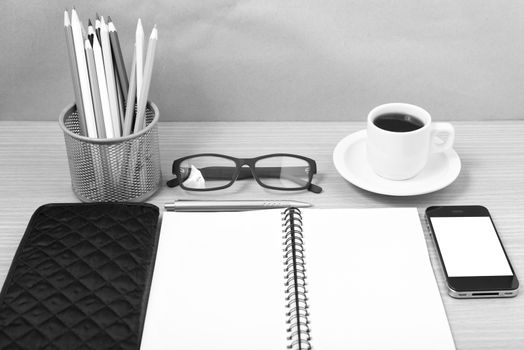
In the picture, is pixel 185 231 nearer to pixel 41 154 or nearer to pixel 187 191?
pixel 187 191

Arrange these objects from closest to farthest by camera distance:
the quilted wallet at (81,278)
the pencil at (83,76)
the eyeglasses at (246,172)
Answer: the quilted wallet at (81,278) < the pencil at (83,76) < the eyeglasses at (246,172)

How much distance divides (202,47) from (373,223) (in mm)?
367

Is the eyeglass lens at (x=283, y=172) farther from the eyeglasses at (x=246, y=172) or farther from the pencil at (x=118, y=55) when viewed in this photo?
the pencil at (x=118, y=55)

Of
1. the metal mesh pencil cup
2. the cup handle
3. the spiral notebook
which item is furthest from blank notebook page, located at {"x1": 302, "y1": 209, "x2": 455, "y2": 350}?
the metal mesh pencil cup

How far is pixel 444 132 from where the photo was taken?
939 millimetres

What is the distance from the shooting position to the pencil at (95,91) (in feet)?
2.76

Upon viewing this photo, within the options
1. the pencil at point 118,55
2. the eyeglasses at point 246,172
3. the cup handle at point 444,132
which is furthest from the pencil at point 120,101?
the cup handle at point 444,132

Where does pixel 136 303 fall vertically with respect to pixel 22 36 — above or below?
below

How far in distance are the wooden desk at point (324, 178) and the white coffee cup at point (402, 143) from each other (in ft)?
0.14

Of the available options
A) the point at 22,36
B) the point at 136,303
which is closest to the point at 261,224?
the point at 136,303

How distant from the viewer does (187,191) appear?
958 mm

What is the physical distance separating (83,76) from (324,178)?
13.9 inches

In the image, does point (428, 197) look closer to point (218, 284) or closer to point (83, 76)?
point (218, 284)

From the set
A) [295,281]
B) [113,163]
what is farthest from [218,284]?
[113,163]
